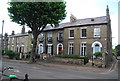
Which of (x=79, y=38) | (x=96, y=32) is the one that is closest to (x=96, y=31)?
(x=96, y=32)

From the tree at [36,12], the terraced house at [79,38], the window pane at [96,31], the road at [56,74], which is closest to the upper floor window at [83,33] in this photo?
the terraced house at [79,38]

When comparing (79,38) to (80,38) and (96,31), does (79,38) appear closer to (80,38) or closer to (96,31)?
(80,38)

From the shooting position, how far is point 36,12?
1852cm

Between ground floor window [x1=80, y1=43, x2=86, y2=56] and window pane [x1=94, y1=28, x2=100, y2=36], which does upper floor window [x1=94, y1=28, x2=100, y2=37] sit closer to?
window pane [x1=94, y1=28, x2=100, y2=36]

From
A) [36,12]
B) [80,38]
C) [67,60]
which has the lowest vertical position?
[67,60]

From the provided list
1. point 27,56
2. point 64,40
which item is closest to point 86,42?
point 64,40

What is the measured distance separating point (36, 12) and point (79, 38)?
11551 mm

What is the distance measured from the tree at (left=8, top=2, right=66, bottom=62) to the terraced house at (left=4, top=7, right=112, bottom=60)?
6974 millimetres

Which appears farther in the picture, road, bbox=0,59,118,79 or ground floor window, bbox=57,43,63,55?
ground floor window, bbox=57,43,63,55

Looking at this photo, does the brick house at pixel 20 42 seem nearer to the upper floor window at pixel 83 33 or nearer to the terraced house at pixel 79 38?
the terraced house at pixel 79 38

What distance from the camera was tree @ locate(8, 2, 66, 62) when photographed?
18089 mm

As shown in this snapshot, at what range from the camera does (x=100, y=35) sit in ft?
78.3

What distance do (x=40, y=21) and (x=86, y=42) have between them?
11.0 m

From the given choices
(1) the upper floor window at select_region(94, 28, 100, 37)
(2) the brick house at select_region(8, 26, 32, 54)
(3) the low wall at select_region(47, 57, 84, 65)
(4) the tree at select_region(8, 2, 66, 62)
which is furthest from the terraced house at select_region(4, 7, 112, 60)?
(4) the tree at select_region(8, 2, 66, 62)
